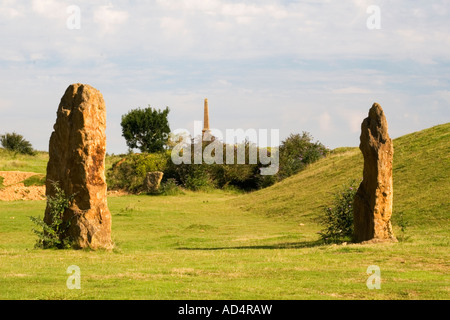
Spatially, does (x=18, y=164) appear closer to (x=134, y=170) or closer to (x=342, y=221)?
(x=134, y=170)

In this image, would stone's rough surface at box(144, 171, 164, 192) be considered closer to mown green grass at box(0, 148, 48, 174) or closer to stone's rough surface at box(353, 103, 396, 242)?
mown green grass at box(0, 148, 48, 174)

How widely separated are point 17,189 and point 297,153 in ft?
77.8

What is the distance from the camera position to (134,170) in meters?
48.4

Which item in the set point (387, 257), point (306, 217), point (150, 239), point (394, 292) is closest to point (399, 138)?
point (306, 217)

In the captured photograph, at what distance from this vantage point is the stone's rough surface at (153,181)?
4244 centimetres

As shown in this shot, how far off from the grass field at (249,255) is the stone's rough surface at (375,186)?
832 mm

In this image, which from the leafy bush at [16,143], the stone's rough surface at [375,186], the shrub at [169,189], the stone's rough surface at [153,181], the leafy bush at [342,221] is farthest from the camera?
the leafy bush at [16,143]

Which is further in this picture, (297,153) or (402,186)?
(297,153)

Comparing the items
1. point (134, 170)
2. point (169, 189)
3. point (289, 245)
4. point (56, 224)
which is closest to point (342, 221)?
point (289, 245)

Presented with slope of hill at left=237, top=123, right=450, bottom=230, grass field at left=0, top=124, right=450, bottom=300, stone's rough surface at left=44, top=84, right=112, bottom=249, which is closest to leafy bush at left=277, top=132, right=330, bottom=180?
slope of hill at left=237, top=123, right=450, bottom=230

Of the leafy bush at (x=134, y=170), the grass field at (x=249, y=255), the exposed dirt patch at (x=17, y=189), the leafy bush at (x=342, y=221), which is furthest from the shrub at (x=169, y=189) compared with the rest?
the leafy bush at (x=342, y=221)

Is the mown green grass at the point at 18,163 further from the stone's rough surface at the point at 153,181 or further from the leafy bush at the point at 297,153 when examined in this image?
the leafy bush at the point at 297,153

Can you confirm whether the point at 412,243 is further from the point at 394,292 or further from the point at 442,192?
the point at 442,192

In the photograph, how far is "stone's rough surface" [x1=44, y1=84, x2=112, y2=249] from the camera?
15445 mm
